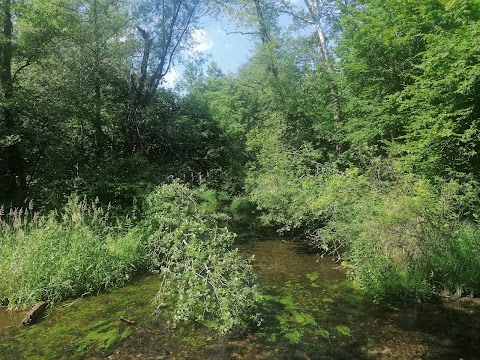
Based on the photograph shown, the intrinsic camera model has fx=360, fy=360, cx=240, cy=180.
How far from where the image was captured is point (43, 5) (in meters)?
11.9

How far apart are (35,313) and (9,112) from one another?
864 centimetres

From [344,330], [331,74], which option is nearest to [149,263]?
[344,330]

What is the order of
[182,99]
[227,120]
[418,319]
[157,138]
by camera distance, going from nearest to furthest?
1. [418,319]
2. [157,138]
3. [182,99]
4. [227,120]

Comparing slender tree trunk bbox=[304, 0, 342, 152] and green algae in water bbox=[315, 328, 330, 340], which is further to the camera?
slender tree trunk bbox=[304, 0, 342, 152]

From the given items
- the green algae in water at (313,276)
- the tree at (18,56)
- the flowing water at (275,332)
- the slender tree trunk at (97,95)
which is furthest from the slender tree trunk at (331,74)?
the tree at (18,56)

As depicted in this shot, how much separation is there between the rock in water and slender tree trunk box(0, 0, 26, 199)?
6.76m

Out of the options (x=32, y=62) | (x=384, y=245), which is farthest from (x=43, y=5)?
(x=384, y=245)

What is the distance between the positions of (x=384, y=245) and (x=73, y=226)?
21.0ft

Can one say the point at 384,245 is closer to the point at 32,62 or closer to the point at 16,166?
the point at 16,166

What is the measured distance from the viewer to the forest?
6254 millimetres

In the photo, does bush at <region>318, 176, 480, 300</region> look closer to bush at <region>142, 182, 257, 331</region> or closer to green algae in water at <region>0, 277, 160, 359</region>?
bush at <region>142, 182, 257, 331</region>

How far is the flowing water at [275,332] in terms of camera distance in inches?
177

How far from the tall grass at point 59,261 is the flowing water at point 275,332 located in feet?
1.00

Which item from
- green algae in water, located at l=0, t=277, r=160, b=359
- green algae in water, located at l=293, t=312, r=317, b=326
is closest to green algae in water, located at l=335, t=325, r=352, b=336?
green algae in water, located at l=293, t=312, r=317, b=326
